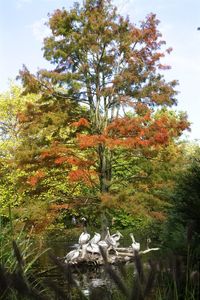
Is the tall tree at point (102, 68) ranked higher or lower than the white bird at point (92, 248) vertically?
higher

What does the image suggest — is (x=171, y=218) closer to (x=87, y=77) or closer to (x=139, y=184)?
(x=139, y=184)

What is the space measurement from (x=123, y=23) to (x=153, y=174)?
6298 mm

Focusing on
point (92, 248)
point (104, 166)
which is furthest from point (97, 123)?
point (92, 248)

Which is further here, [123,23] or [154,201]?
[123,23]

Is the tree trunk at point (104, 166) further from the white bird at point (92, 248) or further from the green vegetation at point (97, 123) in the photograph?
the white bird at point (92, 248)

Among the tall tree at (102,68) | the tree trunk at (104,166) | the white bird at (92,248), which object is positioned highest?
the tall tree at (102,68)

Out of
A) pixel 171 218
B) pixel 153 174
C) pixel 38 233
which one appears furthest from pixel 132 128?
pixel 171 218

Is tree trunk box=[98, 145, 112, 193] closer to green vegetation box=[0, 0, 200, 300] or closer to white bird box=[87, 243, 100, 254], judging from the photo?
green vegetation box=[0, 0, 200, 300]

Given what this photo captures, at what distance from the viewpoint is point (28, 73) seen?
1867cm

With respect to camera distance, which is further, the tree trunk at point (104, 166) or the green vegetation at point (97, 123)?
the tree trunk at point (104, 166)

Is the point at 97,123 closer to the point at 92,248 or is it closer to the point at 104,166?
the point at 104,166

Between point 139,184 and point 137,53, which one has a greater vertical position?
point 137,53

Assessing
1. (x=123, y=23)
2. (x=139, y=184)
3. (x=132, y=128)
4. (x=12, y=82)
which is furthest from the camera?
(x=12, y=82)

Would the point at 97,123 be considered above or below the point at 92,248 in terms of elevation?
above
